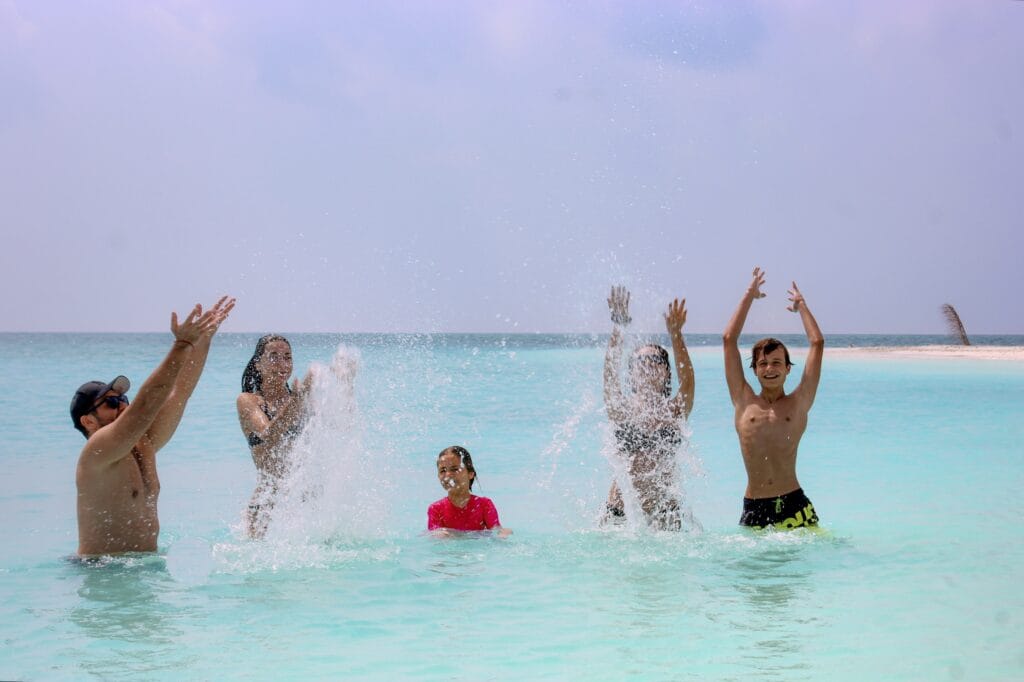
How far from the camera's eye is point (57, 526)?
8734mm

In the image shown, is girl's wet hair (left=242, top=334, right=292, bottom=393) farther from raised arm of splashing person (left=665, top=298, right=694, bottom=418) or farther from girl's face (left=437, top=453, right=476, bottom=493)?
raised arm of splashing person (left=665, top=298, right=694, bottom=418)

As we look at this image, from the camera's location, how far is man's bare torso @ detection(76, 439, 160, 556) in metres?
5.64

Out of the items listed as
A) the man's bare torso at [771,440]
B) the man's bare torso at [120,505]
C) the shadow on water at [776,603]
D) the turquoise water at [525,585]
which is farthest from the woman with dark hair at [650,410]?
the man's bare torso at [120,505]

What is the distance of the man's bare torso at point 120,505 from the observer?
564 cm

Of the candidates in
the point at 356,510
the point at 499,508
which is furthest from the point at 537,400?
the point at 356,510

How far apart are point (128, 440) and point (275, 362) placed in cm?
184

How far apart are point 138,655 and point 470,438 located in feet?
36.8

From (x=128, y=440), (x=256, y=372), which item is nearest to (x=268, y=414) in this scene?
(x=256, y=372)

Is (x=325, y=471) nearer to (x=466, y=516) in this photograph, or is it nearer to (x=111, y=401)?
(x=466, y=516)

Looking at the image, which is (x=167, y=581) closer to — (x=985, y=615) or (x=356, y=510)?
(x=356, y=510)

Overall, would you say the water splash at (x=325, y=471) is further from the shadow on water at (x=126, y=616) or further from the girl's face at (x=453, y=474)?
the shadow on water at (x=126, y=616)

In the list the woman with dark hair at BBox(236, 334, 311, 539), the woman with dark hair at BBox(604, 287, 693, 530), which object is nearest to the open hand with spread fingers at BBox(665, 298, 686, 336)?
the woman with dark hair at BBox(604, 287, 693, 530)

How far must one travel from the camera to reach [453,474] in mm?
7422

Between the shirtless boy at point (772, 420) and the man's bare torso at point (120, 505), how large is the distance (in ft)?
13.3
